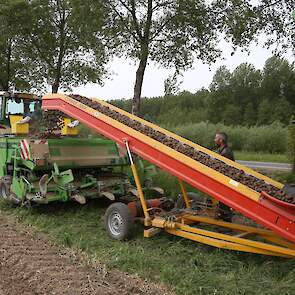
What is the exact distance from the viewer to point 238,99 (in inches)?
2127

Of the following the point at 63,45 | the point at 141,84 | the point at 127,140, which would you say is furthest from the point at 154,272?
the point at 63,45

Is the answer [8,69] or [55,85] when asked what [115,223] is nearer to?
[55,85]

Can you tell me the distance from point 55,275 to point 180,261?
1.41 metres

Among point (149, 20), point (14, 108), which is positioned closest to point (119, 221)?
point (14, 108)

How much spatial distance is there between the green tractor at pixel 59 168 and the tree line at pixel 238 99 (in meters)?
39.1

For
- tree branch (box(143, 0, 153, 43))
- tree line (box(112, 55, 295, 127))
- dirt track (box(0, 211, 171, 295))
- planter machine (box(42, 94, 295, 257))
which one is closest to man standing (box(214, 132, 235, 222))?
planter machine (box(42, 94, 295, 257))

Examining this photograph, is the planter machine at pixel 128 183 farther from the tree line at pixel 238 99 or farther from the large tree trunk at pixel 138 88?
the tree line at pixel 238 99

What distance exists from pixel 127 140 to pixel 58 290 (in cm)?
220

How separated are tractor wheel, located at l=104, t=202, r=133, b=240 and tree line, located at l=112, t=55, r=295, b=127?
1620 inches

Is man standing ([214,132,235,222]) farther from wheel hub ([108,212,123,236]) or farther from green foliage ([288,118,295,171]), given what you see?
green foliage ([288,118,295,171])

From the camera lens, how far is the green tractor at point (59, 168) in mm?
6886

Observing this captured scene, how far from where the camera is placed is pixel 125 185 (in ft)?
24.2

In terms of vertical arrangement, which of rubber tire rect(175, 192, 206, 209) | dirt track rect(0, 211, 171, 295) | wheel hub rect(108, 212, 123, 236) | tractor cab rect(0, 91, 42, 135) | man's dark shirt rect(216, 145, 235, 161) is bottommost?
dirt track rect(0, 211, 171, 295)

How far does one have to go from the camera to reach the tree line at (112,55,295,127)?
48656mm
